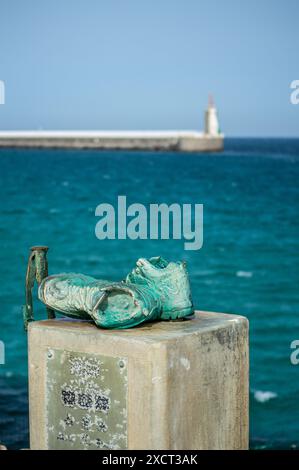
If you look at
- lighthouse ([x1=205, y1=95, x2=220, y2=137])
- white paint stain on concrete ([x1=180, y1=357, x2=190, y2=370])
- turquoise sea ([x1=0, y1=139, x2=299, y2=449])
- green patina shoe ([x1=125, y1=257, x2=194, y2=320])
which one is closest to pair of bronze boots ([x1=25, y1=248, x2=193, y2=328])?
green patina shoe ([x1=125, y1=257, x2=194, y2=320])

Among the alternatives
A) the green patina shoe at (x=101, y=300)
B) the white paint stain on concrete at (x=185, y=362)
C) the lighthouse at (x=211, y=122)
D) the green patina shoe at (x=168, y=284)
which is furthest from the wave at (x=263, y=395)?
the lighthouse at (x=211, y=122)

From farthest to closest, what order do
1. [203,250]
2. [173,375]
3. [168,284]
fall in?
[203,250]
[168,284]
[173,375]

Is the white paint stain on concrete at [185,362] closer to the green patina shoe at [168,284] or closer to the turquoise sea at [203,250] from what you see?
the green patina shoe at [168,284]

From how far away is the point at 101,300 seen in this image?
3.62 m

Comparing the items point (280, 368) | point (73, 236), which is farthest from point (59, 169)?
point (280, 368)

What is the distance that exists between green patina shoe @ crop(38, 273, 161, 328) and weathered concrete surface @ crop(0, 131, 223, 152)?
74.3m

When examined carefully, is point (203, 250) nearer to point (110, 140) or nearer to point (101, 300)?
point (101, 300)

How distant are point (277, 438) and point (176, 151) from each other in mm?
71170

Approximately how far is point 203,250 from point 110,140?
58355mm

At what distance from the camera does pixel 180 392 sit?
138 inches

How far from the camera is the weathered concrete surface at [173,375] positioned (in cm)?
344

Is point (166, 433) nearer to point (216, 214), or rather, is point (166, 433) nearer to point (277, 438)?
point (277, 438)

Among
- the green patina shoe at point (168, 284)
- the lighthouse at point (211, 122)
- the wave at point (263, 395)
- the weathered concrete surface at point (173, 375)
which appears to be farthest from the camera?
the lighthouse at point (211, 122)

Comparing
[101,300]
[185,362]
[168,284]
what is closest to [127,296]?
[101,300]
